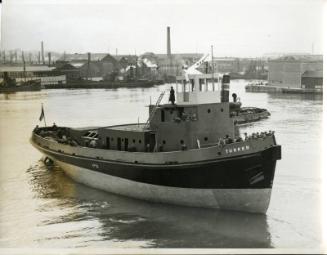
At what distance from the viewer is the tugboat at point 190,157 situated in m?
8.80

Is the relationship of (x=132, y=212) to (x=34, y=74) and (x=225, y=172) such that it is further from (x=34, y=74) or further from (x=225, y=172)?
(x=34, y=74)

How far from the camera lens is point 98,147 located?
36.0ft

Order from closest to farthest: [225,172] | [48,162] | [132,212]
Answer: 1. [225,172]
2. [132,212]
3. [48,162]

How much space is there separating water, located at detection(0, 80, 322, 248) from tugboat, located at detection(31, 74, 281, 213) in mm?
282

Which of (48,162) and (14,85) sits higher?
(14,85)

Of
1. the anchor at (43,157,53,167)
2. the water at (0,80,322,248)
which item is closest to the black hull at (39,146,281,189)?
the water at (0,80,322,248)

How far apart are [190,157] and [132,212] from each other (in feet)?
5.29

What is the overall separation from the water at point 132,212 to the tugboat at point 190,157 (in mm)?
282

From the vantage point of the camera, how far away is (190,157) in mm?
8930

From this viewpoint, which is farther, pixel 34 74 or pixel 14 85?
pixel 34 74

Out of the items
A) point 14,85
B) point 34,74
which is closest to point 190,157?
point 14,85

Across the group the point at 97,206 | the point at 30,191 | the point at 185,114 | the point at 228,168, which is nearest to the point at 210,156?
the point at 228,168

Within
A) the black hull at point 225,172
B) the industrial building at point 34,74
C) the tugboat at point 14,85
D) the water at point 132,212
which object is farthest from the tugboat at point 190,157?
the industrial building at point 34,74

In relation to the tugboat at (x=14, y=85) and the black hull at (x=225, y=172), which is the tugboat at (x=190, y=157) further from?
the tugboat at (x=14, y=85)
